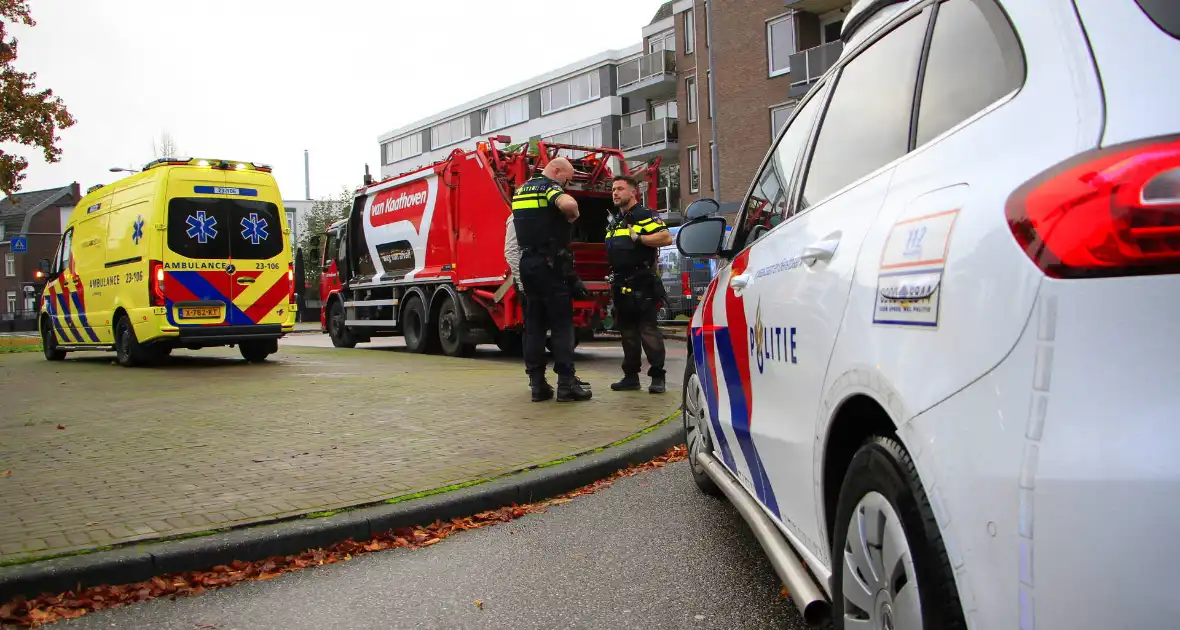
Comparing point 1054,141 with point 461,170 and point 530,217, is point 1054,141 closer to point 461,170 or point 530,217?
point 530,217

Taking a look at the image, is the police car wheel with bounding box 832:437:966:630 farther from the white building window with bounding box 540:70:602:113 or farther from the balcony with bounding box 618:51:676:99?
the white building window with bounding box 540:70:602:113

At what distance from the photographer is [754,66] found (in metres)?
32.5

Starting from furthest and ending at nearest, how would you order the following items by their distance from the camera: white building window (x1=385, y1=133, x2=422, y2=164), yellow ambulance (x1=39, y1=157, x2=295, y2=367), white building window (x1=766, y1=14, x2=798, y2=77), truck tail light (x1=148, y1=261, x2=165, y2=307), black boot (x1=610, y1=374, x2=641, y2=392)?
white building window (x1=385, y1=133, x2=422, y2=164)
white building window (x1=766, y1=14, x2=798, y2=77)
yellow ambulance (x1=39, y1=157, x2=295, y2=367)
truck tail light (x1=148, y1=261, x2=165, y2=307)
black boot (x1=610, y1=374, x2=641, y2=392)

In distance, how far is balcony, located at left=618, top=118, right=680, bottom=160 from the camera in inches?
1594

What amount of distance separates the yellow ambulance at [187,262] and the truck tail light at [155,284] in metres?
0.01

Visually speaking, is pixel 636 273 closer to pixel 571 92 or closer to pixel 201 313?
pixel 201 313

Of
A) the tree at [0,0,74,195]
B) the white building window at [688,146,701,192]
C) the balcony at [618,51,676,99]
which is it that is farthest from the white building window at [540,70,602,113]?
the tree at [0,0,74,195]

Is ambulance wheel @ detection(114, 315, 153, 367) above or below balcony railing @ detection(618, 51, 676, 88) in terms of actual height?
below

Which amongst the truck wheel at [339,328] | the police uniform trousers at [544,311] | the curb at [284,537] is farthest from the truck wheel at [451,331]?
the curb at [284,537]

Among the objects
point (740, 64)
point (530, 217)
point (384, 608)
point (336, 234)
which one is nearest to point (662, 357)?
point (530, 217)

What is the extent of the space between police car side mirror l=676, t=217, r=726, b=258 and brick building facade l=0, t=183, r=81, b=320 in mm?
76071

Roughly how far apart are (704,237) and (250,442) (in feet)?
11.3

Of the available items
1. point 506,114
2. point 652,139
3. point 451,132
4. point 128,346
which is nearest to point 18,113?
point 128,346

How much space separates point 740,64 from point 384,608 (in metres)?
32.1
